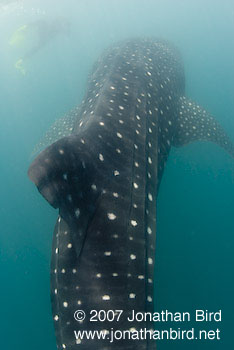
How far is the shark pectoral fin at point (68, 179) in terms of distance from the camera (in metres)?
3.04

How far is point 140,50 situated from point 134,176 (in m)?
A: 6.40

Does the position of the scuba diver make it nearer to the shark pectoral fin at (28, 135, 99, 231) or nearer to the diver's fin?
the diver's fin

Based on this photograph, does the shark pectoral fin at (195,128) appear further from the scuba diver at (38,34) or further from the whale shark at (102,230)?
the scuba diver at (38,34)

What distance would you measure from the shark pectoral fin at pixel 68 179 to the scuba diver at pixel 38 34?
70.1 ft

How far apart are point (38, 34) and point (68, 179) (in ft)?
Answer: 84.2

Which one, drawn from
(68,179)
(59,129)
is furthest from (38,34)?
(68,179)

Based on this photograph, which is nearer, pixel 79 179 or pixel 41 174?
pixel 41 174

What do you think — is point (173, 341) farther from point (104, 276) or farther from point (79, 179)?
point (79, 179)

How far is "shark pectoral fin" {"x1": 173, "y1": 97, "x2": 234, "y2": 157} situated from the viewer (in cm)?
700

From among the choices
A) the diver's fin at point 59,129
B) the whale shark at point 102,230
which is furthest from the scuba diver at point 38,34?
the whale shark at point 102,230

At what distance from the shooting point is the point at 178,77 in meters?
8.90

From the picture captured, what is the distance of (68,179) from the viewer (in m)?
3.17

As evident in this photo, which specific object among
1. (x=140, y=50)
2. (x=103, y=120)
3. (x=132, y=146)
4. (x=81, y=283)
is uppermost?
(x=140, y=50)

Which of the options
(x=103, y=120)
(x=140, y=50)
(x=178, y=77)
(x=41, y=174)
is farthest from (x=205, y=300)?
(x=140, y=50)
